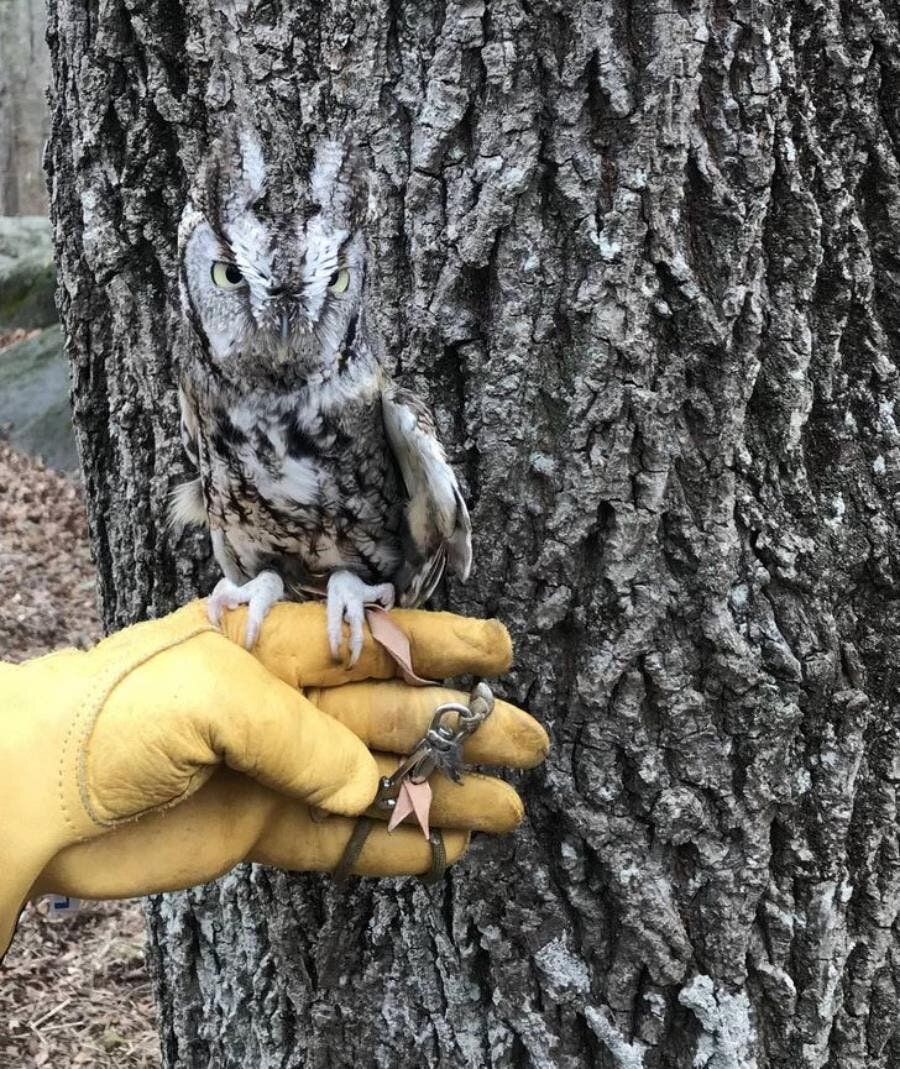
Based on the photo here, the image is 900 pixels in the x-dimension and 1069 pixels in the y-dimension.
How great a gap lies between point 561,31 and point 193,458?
91 centimetres

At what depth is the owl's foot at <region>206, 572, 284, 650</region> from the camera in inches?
62.4

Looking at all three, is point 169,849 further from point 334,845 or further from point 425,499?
point 425,499

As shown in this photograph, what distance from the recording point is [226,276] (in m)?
1.55

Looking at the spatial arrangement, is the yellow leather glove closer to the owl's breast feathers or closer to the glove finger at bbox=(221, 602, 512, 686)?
A: the glove finger at bbox=(221, 602, 512, 686)

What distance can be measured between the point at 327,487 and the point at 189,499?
295mm

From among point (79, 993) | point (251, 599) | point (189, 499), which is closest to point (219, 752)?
point (251, 599)

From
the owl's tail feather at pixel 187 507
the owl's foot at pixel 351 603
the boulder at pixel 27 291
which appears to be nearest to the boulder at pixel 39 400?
the boulder at pixel 27 291

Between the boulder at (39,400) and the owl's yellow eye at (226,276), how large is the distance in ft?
19.5

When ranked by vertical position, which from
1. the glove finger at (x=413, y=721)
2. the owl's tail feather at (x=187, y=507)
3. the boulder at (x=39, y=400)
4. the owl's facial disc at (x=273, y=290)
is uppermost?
the owl's facial disc at (x=273, y=290)

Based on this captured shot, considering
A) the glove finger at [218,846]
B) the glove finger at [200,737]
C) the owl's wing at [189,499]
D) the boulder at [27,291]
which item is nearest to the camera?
the glove finger at [200,737]

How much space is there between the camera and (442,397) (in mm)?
1636

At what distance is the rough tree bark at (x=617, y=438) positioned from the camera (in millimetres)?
1486

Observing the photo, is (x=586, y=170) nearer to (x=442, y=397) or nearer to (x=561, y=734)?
(x=442, y=397)

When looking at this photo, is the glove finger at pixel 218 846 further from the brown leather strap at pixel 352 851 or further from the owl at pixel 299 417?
the owl at pixel 299 417
